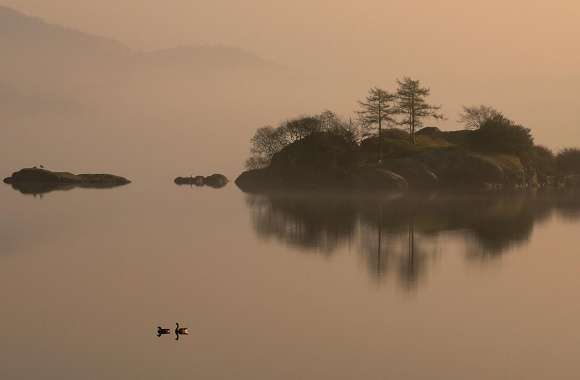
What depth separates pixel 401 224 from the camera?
44469 millimetres

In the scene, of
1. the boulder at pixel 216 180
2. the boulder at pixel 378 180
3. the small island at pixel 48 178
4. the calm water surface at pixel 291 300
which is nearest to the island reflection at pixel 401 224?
the calm water surface at pixel 291 300

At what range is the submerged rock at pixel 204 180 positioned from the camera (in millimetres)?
115600

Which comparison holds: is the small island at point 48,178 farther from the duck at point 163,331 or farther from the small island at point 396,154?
the duck at point 163,331

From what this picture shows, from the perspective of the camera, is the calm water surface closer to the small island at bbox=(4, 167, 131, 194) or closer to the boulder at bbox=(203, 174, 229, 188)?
the small island at bbox=(4, 167, 131, 194)

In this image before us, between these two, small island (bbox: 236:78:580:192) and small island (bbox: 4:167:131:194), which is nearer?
small island (bbox: 236:78:580:192)

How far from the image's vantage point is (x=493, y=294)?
2327 cm

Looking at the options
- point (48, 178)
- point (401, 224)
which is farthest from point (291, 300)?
point (48, 178)

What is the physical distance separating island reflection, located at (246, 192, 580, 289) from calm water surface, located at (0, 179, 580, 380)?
21cm

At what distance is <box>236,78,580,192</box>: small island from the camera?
90.7 m

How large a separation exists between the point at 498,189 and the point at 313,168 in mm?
22761

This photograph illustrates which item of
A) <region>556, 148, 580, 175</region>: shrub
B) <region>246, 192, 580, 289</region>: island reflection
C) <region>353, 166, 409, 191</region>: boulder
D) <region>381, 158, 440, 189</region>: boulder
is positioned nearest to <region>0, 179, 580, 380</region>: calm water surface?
<region>246, 192, 580, 289</region>: island reflection

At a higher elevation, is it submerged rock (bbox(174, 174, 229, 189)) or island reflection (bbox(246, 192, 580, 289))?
submerged rock (bbox(174, 174, 229, 189))

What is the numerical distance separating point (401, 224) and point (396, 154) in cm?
5198

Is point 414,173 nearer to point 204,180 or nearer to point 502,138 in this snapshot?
point 502,138
